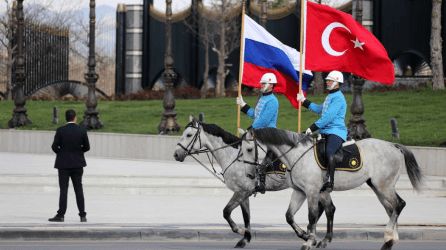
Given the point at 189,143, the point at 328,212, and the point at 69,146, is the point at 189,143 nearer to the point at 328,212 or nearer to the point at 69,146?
the point at 69,146

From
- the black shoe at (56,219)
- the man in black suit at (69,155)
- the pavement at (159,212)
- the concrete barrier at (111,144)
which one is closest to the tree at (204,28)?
the concrete barrier at (111,144)

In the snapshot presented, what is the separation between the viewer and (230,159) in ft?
44.8

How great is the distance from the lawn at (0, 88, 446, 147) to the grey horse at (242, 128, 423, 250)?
572 inches

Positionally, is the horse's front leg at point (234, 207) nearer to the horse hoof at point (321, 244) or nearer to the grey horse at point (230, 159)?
the grey horse at point (230, 159)

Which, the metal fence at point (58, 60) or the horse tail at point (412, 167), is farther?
the metal fence at point (58, 60)

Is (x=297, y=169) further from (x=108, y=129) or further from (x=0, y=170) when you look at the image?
(x=108, y=129)

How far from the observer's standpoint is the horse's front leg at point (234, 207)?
13008mm

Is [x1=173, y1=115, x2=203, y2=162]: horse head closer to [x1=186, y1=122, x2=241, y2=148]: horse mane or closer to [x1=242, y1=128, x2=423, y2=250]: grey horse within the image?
[x1=186, y1=122, x2=241, y2=148]: horse mane

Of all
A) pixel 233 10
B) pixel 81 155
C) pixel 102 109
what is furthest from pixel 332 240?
pixel 233 10

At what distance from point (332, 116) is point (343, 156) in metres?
0.60

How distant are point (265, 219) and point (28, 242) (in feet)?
15.2

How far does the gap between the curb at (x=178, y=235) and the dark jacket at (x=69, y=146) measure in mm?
1752

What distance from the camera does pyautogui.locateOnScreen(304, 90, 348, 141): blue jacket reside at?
42.9ft

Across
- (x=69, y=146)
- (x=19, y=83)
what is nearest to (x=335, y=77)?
(x=69, y=146)
